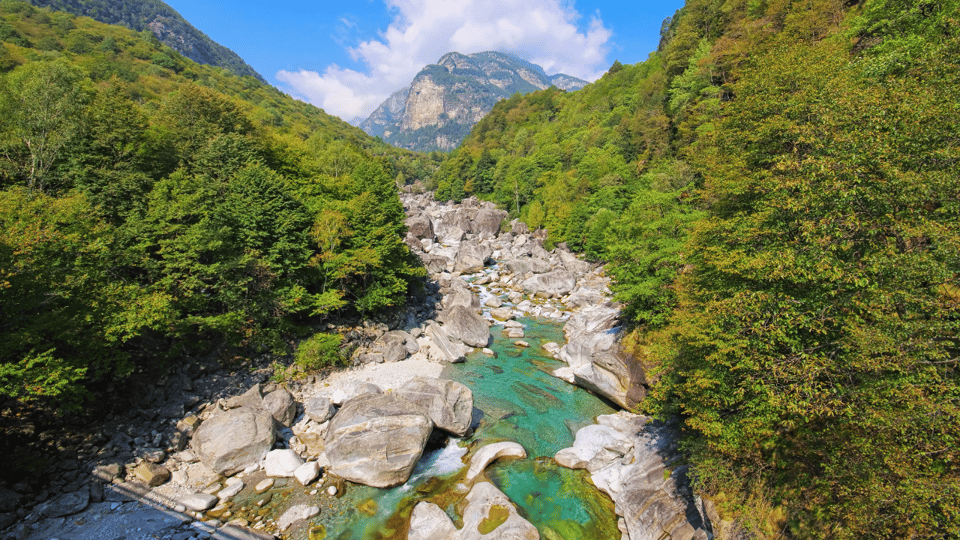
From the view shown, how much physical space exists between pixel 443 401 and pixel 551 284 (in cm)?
2483

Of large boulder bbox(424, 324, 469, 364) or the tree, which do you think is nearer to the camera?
the tree

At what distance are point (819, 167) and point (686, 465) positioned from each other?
10724 millimetres

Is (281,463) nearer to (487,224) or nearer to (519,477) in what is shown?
(519,477)

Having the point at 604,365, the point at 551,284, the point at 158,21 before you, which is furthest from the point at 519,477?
the point at 158,21

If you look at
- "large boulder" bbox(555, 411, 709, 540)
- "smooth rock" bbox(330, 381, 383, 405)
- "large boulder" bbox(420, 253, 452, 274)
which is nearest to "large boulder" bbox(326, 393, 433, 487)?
"smooth rock" bbox(330, 381, 383, 405)

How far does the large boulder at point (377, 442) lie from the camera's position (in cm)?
1492

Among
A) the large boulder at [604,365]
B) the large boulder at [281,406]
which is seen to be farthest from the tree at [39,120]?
the large boulder at [604,365]

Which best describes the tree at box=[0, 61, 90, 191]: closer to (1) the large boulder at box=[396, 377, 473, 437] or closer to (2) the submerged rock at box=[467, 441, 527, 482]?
(1) the large boulder at box=[396, 377, 473, 437]

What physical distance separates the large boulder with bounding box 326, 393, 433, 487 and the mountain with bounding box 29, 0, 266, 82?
158389 millimetres

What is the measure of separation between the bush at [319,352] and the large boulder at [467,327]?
339 inches

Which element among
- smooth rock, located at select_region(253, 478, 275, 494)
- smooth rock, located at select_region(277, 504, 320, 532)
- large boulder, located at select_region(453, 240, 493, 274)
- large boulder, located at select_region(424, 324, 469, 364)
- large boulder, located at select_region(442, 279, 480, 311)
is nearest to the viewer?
smooth rock, located at select_region(277, 504, 320, 532)

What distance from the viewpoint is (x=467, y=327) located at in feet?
94.5

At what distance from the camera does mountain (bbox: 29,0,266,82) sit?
115 m

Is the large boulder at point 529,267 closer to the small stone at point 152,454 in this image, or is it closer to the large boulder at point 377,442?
the large boulder at point 377,442
